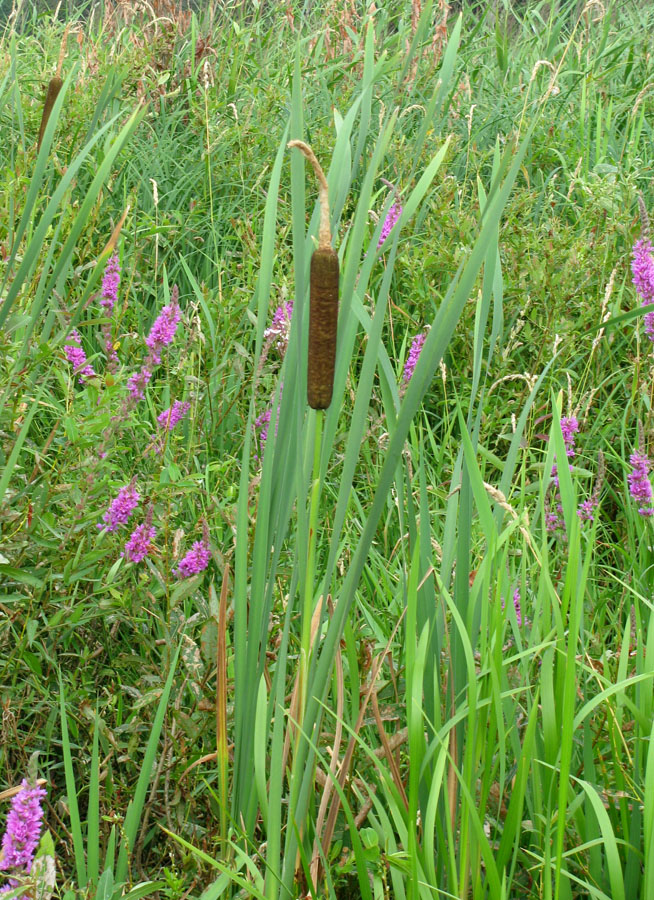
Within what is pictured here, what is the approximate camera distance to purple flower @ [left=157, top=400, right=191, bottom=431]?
1735 millimetres

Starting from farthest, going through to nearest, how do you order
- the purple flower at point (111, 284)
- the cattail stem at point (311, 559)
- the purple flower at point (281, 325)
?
the purple flower at point (111, 284) → the purple flower at point (281, 325) → the cattail stem at point (311, 559)

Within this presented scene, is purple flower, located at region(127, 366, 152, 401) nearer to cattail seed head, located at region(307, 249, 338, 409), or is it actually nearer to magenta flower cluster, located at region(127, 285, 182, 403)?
magenta flower cluster, located at region(127, 285, 182, 403)

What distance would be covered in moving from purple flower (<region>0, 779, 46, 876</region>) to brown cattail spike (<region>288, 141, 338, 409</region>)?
556 mm

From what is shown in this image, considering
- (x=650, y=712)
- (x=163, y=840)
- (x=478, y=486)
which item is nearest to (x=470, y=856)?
(x=650, y=712)

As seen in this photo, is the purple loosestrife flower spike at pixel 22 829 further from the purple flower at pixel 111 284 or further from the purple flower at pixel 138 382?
the purple flower at pixel 111 284

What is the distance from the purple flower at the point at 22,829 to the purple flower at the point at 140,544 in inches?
19.8

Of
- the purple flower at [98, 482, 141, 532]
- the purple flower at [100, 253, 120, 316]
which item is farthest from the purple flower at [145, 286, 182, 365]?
the purple flower at [98, 482, 141, 532]

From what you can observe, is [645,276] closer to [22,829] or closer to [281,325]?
[281,325]

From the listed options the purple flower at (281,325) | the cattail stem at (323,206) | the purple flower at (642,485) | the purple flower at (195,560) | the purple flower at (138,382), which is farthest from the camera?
the purple flower at (281,325)

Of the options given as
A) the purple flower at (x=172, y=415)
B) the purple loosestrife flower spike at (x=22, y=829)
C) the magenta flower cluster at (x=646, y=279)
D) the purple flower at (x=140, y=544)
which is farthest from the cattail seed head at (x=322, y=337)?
the magenta flower cluster at (x=646, y=279)

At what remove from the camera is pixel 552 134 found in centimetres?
362

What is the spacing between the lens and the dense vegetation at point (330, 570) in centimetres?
107

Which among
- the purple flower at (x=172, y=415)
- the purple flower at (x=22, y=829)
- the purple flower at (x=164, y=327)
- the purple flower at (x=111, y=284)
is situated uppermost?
the purple flower at (x=111, y=284)

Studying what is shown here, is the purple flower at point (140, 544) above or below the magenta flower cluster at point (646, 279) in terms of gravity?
below
